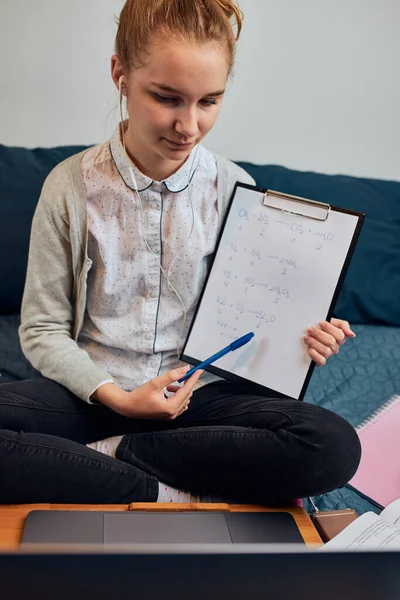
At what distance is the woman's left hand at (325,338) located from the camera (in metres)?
1.14

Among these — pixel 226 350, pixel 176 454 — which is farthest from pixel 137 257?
pixel 176 454

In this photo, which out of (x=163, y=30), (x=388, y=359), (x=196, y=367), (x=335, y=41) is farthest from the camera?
(x=335, y=41)

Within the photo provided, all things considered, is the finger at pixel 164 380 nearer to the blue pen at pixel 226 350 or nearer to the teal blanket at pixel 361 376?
the blue pen at pixel 226 350

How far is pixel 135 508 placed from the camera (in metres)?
1.10

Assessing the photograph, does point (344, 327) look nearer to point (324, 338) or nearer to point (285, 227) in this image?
point (324, 338)

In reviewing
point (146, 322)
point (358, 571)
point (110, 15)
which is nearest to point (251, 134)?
point (110, 15)

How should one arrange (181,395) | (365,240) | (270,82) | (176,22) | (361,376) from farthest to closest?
(270,82)
(365,240)
(361,376)
(181,395)
(176,22)

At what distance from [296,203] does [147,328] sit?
13.7 inches

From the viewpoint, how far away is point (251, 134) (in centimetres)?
192

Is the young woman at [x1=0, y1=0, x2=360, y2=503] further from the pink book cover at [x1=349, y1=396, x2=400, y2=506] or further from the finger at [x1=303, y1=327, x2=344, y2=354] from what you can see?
the pink book cover at [x1=349, y1=396, x2=400, y2=506]

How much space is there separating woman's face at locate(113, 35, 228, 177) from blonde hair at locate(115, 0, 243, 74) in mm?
15

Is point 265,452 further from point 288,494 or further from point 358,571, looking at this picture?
point 358,571

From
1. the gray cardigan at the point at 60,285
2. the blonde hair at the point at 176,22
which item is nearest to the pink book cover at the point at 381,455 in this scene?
the gray cardigan at the point at 60,285

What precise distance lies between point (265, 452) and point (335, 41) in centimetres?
124
